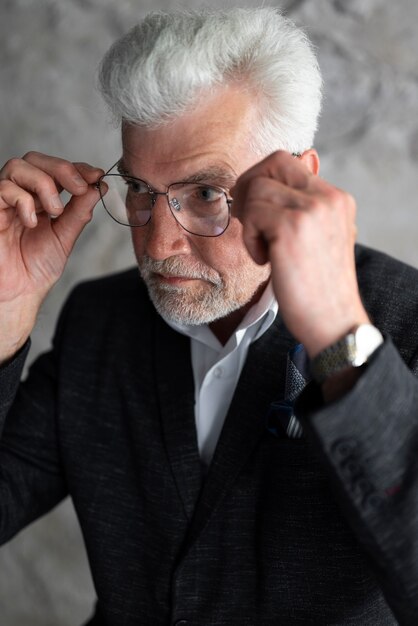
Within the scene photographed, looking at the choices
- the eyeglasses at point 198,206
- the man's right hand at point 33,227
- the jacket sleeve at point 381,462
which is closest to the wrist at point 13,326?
the man's right hand at point 33,227

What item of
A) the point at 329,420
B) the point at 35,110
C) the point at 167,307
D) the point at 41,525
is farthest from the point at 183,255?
the point at 41,525

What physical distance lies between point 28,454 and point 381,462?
0.98 meters

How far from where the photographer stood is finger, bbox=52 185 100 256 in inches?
65.4

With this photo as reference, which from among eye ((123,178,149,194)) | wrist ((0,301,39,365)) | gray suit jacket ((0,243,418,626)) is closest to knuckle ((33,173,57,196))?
eye ((123,178,149,194))

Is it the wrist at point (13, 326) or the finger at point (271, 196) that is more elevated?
the finger at point (271, 196)

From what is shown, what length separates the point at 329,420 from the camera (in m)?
1.07

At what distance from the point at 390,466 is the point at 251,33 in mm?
866

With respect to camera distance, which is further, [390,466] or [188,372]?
[188,372]

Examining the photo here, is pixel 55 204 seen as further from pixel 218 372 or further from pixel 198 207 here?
pixel 218 372

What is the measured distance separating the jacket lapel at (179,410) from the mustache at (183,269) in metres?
0.25

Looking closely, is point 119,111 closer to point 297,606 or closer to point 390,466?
point 390,466

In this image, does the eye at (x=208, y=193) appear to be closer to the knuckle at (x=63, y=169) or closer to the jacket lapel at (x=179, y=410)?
the knuckle at (x=63, y=169)

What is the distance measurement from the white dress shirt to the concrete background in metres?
0.71

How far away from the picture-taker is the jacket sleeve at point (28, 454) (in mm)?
1801
